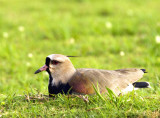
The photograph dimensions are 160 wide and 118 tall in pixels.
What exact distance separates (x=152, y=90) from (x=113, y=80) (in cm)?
82

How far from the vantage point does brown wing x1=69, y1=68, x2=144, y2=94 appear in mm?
3299

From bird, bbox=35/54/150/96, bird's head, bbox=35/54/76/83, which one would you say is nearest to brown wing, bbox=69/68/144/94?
bird, bbox=35/54/150/96

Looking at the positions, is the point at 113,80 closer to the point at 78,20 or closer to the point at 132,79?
the point at 132,79

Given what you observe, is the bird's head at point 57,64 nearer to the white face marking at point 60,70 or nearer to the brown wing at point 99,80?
the white face marking at point 60,70

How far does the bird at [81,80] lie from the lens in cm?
331

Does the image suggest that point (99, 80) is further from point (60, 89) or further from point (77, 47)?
point (77, 47)

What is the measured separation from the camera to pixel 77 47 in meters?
6.30

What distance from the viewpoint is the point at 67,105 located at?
10.5ft

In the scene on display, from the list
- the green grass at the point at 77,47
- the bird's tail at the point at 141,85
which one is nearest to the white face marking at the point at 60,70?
the green grass at the point at 77,47

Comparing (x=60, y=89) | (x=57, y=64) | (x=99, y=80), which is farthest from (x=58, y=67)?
(x=99, y=80)

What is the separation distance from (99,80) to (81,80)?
0.19m

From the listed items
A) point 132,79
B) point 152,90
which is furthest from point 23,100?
point 152,90

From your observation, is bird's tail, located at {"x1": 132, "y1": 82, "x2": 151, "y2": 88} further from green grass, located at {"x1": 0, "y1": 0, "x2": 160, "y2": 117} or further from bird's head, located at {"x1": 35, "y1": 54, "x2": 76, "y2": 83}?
bird's head, located at {"x1": 35, "y1": 54, "x2": 76, "y2": 83}

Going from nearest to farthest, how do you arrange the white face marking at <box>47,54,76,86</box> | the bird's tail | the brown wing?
the brown wing
the white face marking at <box>47,54,76,86</box>
the bird's tail
